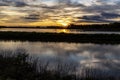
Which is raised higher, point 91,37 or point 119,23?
point 91,37

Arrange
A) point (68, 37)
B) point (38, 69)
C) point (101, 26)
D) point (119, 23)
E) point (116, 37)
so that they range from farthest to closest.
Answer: point (101, 26)
point (119, 23)
point (68, 37)
point (116, 37)
point (38, 69)

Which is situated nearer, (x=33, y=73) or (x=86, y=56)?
(x=33, y=73)

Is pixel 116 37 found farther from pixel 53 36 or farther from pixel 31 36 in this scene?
pixel 31 36

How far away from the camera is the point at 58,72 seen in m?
14.6

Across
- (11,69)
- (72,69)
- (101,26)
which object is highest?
(11,69)

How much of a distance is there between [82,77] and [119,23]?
117768 mm

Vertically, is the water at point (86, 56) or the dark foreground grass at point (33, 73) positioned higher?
the dark foreground grass at point (33, 73)

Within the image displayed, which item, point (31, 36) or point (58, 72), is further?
point (31, 36)

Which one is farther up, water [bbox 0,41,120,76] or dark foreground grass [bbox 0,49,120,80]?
dark foreground grass [bbox 0,49,120,80]

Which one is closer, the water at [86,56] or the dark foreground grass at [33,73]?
the dark foreground grass at [33,73]

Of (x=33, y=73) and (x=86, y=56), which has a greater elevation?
(x=33, y=73)

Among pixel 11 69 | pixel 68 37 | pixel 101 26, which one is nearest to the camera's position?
pixel 11 69

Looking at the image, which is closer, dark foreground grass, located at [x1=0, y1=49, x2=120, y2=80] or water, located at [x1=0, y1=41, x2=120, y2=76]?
dark foreground grass, located at [x1=0, y1=49, x2=120, y2=80]

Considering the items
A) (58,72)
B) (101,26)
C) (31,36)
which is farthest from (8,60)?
(101,26)
